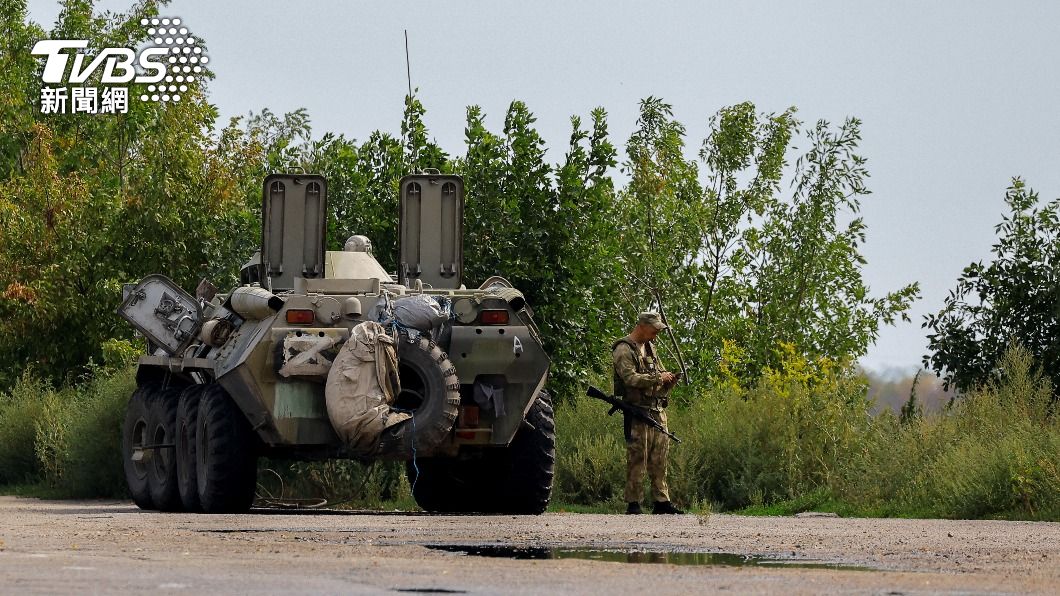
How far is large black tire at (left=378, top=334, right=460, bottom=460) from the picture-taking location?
53.2 feet

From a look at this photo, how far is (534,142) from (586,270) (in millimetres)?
2049

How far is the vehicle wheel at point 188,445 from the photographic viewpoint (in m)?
17.4

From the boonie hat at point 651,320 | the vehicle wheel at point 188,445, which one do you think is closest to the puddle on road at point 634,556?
the vehicle wheel at point 188,445

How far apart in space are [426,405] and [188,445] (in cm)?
252

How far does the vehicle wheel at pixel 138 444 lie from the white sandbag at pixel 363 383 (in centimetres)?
372

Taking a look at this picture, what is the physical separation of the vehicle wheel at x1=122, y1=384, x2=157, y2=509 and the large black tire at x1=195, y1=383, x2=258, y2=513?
7.82 feet

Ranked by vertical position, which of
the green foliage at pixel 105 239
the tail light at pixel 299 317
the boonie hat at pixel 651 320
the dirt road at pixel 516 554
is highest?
the green foliage at pixel 105 239

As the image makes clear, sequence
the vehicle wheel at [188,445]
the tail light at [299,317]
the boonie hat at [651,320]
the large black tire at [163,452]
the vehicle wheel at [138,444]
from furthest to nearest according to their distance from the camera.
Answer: the vehicle wheel at [138,444]
the large black tire at [163,452]
the boonie hat at [651,320]
the vehicle wheel at [188,445]
the tail light at [299,317]

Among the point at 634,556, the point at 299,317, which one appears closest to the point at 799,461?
the point at 299,317

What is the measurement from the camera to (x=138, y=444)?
64.8 ft

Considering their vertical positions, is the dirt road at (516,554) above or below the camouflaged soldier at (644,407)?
below

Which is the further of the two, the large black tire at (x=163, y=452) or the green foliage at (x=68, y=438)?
the green foliage at (x=68, y=438)

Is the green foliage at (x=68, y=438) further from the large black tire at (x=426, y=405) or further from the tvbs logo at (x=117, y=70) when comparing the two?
the tvbs logo at (x=117, y=70)

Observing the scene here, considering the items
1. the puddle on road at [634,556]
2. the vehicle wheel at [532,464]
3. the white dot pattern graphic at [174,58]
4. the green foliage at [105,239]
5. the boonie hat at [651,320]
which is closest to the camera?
the puddle on road at [634,556]
